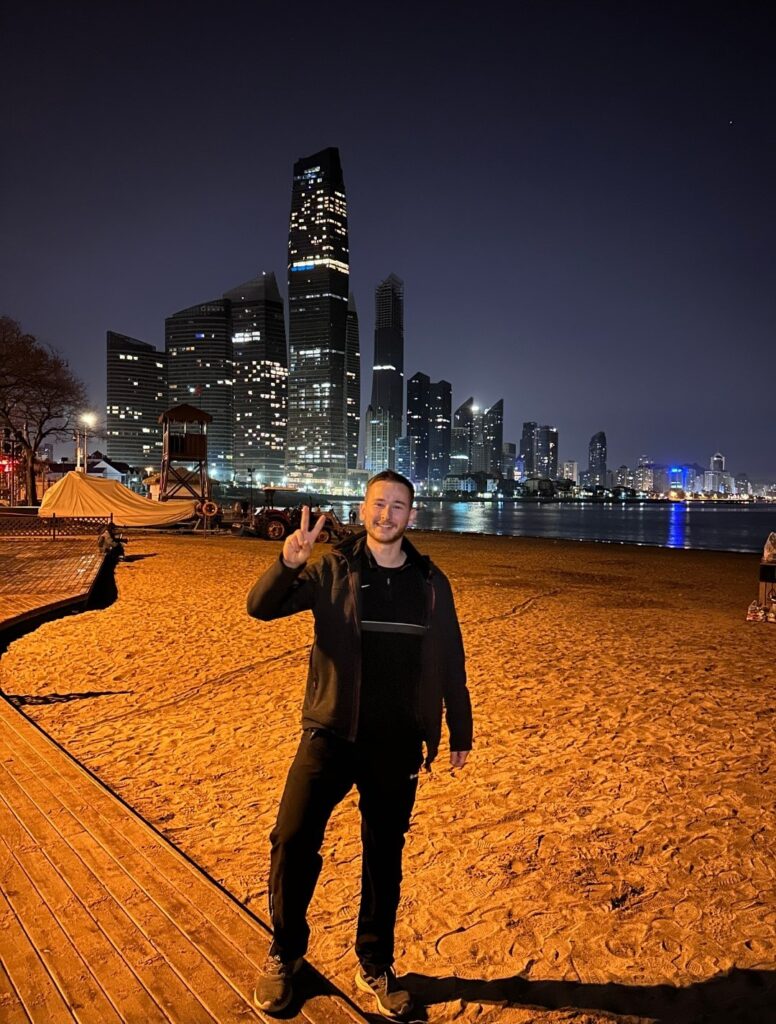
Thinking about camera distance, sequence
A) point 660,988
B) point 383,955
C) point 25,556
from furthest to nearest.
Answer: point 25,556 < point 660,988 < point 383,955

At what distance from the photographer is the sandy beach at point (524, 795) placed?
9.95 ft

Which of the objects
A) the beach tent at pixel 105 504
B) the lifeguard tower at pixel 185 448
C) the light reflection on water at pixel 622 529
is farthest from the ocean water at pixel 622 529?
the beach tent at pixel 105 504

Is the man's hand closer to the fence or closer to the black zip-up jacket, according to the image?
the black zip-up jacket

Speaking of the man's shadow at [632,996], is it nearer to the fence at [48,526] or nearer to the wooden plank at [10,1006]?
the wooden plank at [10,1006]

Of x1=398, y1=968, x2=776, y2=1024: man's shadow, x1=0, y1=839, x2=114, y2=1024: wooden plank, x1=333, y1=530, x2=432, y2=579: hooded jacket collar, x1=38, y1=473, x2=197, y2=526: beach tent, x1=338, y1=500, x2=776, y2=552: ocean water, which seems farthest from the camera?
x1=338, y1=500, x2=776, y2=552: ocean water

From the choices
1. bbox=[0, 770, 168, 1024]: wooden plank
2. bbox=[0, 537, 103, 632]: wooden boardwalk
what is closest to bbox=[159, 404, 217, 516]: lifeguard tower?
bbox=[0, 537, 103, 632]: wooden boardwalk

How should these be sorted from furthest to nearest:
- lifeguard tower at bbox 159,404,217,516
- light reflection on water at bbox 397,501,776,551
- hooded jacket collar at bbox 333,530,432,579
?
light reflection on water at bbox 397,501,776,551 < lifeguard tower at bbox 159,404,217,516 < hooded jacket collar at bbox 333,530,432,579

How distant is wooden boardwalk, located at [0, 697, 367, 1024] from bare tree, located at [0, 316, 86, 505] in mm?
38427

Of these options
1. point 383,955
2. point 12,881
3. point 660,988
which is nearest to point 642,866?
point 660,988

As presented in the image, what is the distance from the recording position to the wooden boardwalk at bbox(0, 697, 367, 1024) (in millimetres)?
2482

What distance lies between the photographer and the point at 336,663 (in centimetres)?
246

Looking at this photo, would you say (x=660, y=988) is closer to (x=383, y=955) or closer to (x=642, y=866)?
(x=642, y=866)

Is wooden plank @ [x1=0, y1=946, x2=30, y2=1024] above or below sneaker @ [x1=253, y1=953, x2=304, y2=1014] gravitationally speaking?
below

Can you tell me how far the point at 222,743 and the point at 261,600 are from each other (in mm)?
3892
